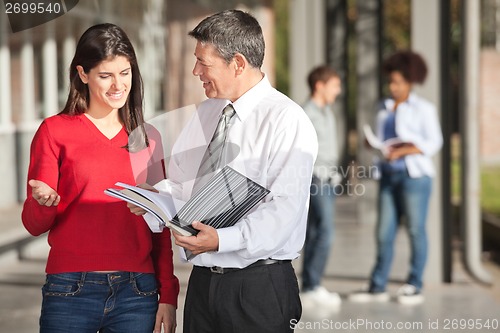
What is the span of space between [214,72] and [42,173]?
59 centimetres

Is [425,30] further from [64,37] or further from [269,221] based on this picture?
[64,37]

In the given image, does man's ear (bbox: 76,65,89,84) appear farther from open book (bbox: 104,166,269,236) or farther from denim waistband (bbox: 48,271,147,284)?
denim waistband (bbox: 48,271,147,284)

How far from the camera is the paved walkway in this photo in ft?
21.8

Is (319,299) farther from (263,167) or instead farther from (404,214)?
(263,167)

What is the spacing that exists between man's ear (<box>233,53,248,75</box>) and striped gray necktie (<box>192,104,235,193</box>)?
0.39 ft

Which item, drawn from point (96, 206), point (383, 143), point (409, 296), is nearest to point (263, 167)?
point (96, 206)

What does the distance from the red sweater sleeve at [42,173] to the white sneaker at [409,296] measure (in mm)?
4743

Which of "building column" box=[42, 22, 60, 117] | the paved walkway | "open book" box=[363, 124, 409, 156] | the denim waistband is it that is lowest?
the paved walkway

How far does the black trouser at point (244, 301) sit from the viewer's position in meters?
3.04

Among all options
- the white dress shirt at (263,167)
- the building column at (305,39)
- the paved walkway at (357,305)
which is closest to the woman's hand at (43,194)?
the white dress shirt at (263,167)

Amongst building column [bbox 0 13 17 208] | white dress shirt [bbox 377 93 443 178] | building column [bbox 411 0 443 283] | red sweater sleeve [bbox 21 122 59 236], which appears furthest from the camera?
building column [bbox 0 13 17 208]

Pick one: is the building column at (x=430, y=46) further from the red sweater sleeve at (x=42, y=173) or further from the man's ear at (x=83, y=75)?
the red sweater sleeve at (x=42, y=173)

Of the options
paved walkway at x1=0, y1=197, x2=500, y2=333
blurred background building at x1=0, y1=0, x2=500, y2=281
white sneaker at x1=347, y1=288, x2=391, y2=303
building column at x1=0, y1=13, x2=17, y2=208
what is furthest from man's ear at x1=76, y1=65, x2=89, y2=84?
building column at x1=0, y1=13, x2=17, y2=208

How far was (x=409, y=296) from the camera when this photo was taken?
7.41 meters
